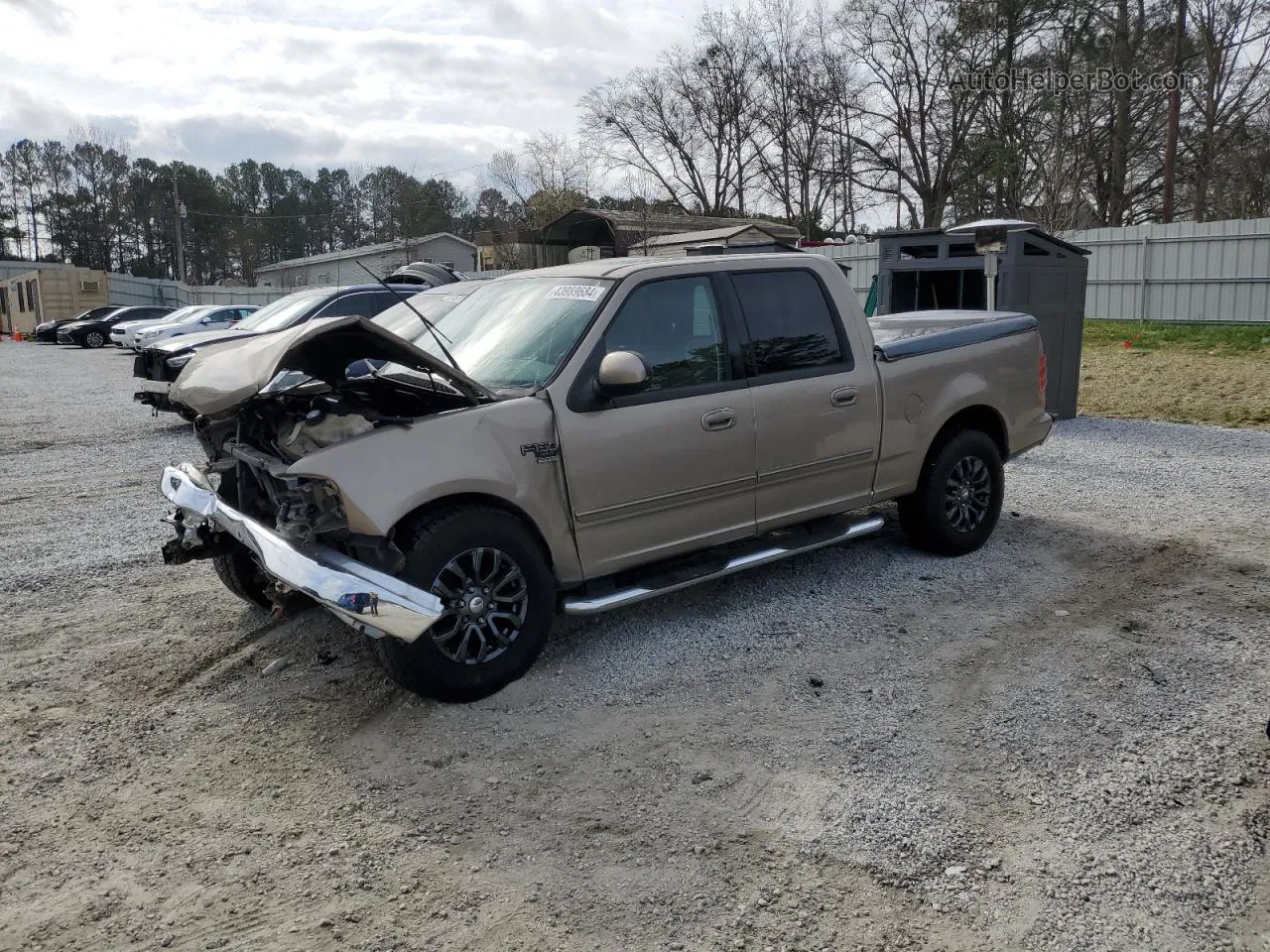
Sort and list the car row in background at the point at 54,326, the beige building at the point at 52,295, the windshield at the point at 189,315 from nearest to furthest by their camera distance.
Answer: the windshield at the point at 189,315 → the car row in background at the point at 54,326 → the beige building at the point at 52,295

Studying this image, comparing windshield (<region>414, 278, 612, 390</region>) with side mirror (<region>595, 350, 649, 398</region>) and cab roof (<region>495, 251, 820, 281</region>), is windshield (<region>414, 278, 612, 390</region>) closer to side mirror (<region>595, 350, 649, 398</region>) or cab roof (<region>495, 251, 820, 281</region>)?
cab roof (<region>495, 251, 820, 281</region>)

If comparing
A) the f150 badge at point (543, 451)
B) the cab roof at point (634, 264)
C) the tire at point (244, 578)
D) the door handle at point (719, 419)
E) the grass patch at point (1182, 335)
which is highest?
the cab roof at point (634, 264)

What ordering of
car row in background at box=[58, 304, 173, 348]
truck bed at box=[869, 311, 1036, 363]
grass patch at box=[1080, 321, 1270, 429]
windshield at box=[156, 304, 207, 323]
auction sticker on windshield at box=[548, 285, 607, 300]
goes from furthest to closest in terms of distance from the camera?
car row in background at box=[58, 304, 173, 348], windshield at box=[156, 304, 207, 323], grass patch at box=[1080, 321, 1270, 429], truck bed at box=[869, 311, 1036, 363], auction sticker on windshield at box=[548, 285, 607, 300]

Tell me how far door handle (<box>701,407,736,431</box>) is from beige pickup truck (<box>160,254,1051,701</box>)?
15 mm

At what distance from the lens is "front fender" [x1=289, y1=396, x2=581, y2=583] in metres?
4.11

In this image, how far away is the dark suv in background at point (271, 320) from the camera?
448 inches

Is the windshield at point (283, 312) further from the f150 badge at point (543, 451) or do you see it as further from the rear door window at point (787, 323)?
the f150 badge at point (543, 451)

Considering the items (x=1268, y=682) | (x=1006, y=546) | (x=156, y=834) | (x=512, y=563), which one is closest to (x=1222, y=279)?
(x=1006, y=546)

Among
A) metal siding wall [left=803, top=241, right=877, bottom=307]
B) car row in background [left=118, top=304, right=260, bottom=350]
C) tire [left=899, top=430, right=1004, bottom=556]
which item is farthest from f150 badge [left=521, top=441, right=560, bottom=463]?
car row in background [left=118, top=304, right=260, bottom=350]

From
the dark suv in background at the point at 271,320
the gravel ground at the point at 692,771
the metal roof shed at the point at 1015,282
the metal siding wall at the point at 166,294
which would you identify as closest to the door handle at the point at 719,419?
the gravel ground at the point at 692,771

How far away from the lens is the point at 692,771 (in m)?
3.91

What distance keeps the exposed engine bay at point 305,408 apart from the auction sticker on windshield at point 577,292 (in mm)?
845

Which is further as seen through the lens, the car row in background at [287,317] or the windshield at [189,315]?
the windshield at [189,315]

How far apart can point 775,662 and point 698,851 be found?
5.41ft
